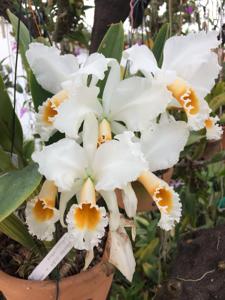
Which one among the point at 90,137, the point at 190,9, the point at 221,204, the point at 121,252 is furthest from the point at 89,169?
the point at 190,9

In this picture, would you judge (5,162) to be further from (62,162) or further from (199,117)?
(199,117)

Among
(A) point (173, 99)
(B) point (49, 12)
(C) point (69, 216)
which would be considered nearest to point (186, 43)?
(A) point (173, 99)

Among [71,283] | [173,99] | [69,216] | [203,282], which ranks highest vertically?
[173,99]

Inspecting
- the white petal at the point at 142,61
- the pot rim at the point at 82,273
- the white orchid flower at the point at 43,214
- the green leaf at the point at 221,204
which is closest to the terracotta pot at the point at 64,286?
the pot rim at the point at 82,273

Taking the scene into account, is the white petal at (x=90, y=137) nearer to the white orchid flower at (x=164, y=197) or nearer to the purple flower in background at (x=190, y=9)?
the white orchid flower at (x=164, y=197)

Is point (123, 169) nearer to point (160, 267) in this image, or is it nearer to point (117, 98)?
point (117, 98)

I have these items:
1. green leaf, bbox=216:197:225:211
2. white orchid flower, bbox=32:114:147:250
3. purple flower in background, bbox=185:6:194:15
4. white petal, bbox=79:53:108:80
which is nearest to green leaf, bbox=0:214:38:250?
white orchid flower, bbox=32:114:147:250

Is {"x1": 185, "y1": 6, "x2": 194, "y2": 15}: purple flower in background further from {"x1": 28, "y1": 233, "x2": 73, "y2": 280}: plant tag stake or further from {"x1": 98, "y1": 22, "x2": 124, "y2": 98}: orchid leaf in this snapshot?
{"x1": 28, "y1": 233, "x2": 73, "y2": 280}: plant tag stake
